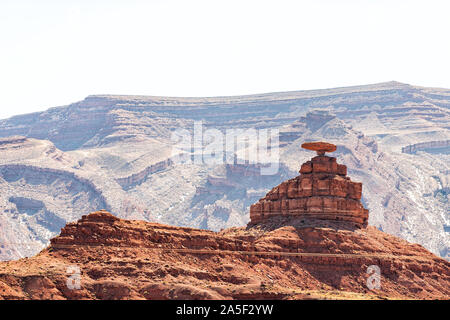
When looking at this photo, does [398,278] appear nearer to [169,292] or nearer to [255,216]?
[255,216]

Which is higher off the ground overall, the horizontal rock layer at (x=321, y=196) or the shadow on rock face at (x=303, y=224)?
the horizontal rock layer at (x=321, y=196)

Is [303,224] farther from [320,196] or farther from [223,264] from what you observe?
[223,264]

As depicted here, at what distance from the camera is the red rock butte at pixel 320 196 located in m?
101

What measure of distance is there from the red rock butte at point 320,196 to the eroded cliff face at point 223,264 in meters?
1.56

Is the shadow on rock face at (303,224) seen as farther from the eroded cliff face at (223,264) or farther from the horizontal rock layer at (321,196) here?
the horizontal rock layer at (321,196)

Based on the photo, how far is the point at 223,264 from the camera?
8394 centimetres

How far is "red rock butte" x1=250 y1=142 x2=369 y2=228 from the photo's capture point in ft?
332

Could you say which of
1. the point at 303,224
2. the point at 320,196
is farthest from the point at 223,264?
the point at 320,196

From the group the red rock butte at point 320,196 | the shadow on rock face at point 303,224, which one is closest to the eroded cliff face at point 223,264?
the shadow on rock face at point 303,224

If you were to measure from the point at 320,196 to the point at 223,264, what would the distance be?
68.0 ft

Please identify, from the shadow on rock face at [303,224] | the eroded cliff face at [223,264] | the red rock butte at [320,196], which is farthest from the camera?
the red rock butte at [320,196]
